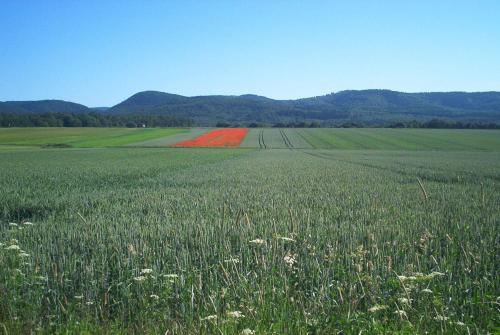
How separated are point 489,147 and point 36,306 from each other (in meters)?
87.2

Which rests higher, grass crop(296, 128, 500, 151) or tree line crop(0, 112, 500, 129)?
tree line crop(0, 112, 500, 129)

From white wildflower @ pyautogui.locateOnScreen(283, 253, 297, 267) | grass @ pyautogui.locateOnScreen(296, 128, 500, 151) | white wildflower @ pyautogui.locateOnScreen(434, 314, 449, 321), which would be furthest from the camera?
grass @ pyautogui.locateOnScreen(296, 128, 500, 151)

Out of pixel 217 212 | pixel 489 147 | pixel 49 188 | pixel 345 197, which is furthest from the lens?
pixel 489 147

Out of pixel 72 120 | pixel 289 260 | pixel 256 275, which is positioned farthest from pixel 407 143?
pixel 72 120

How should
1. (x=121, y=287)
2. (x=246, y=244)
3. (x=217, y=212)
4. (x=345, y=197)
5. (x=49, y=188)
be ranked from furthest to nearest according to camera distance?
(x=49, y=188), (x=345, y=197), (x=217, y=212), (x=246, y=244), (x=121, y=287)

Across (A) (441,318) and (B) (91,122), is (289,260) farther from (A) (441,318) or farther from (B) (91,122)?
(B) (91,122)

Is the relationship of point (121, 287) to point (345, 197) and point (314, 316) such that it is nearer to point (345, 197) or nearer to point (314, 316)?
point (314, 316)

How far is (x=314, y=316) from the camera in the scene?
5223 mm

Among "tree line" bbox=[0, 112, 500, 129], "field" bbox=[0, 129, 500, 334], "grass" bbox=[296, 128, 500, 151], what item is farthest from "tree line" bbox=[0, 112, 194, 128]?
"field" bbox=[0, 129, 500, 334]

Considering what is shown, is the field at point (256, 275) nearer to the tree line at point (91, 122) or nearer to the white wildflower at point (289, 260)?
the white wildflower at point (289, 260)

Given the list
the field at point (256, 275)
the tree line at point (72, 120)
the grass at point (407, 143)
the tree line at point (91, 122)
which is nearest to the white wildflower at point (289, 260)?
the field at point (256, 275)

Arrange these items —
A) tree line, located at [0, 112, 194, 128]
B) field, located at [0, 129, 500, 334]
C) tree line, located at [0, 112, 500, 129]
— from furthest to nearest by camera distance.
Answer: tree line, located at [0, 112, 194, 128]
tree line, located at [0, 112, 500, 129]
field, located at [0, 129, 500, 334]

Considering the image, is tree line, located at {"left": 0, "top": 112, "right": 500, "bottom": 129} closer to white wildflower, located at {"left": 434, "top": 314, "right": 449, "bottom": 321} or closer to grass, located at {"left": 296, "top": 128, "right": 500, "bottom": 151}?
grass, located at {"left": 296, "top": 128, "right": 500, "bottom": 151}

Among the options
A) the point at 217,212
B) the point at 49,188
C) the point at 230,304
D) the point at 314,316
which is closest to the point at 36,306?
the point at 230,304
